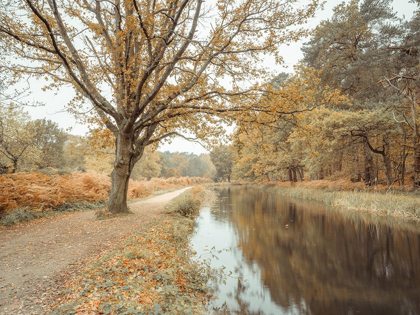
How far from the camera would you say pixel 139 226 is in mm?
8688

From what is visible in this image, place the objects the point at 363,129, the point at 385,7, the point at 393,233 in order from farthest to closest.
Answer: the point at 385,7 < the point at 363,129 < the point at 393,233

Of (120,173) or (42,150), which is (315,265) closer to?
(120,173)

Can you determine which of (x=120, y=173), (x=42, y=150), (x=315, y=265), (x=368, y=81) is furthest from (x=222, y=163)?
(x=315, y=265)

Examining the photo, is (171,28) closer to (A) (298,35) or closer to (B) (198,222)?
(A) (298,35)

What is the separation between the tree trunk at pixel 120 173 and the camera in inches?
402

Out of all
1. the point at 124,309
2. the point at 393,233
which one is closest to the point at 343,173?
the point at 393,233

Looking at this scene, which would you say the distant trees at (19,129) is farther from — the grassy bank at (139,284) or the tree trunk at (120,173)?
the grassy bank at (139,284)

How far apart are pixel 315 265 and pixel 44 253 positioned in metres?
7.09

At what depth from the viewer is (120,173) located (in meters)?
→ 10.4

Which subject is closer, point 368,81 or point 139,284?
point 139,284

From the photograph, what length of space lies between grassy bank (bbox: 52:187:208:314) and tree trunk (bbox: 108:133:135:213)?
13.4 ft

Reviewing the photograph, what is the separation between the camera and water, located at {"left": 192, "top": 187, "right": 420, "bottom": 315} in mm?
4953

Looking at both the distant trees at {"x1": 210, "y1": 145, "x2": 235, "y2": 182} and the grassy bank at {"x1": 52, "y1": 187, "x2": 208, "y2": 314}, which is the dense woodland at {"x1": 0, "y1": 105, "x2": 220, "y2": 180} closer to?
the grassy bank at {"x1": 52, "y1": 187, "x2": 208, "y2": 314}

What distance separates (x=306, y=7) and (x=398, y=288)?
27.7 feet
